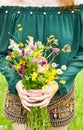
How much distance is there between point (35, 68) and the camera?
101 inches

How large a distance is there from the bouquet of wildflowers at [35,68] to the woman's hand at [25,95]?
0.10ft

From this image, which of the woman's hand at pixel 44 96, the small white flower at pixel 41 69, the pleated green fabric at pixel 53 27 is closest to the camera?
the small white flower at pixel 41 69

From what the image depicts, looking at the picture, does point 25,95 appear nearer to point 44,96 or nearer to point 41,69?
point 44,96

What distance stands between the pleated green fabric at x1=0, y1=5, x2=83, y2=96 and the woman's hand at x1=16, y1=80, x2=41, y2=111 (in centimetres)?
11

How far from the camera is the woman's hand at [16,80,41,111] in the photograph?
105 inches

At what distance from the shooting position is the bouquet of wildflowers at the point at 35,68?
255 centimetres

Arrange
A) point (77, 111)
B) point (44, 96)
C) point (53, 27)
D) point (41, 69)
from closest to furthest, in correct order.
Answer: point (41, 69)
point (44, 96)
point (53, 27)
point (77, 111)

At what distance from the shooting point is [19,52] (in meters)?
2.60

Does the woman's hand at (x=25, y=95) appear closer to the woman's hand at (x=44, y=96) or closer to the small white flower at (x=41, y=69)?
the woman's hand at (x=44, y=96)

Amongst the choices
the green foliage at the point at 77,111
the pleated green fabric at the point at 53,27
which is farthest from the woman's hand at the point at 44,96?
the green foliage at the point at 77,111

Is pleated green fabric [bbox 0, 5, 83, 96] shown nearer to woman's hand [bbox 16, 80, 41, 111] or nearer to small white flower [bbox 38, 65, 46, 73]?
woman's hand [bbox 16, 80, 41, 111]

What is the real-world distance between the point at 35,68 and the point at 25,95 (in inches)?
8.0

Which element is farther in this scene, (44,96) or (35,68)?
(44,96)

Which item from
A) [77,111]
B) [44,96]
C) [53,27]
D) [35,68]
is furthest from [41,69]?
[77,111]
